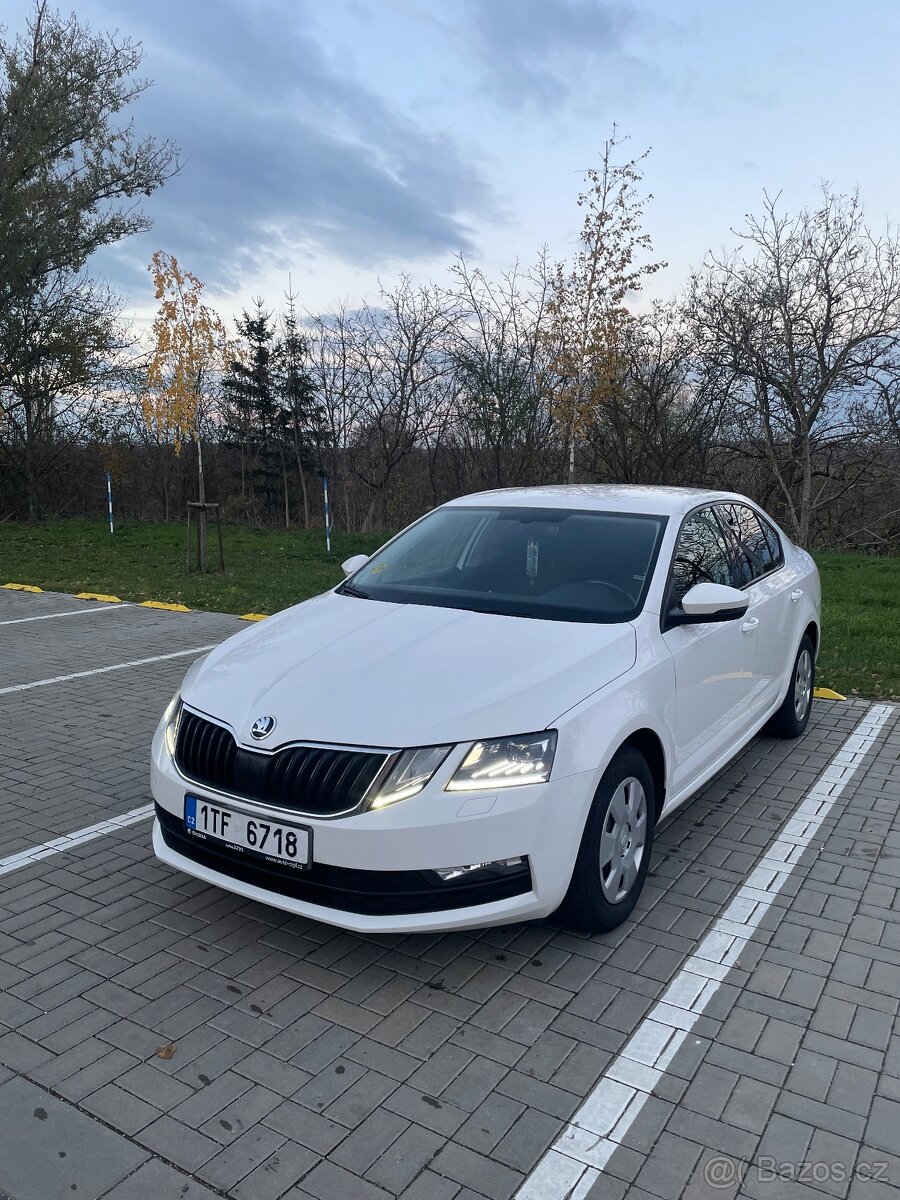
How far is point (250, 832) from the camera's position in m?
3.07

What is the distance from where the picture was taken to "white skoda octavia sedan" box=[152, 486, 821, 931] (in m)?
2.91

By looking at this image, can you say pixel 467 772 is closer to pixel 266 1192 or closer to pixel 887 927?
pixel 266 1192

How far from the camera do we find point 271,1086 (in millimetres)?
2568

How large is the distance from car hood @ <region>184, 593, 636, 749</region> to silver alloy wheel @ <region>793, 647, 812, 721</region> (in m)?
2.58

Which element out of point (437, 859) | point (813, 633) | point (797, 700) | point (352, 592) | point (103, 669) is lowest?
point (103, 669)

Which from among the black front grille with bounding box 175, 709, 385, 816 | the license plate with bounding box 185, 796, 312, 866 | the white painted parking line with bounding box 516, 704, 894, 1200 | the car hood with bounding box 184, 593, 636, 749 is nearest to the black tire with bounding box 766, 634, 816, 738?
the white painted parking line with bounding box 516, 704, 894, 1200

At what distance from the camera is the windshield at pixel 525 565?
390 centimetres

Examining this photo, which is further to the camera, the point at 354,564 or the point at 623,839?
the point at 354,564

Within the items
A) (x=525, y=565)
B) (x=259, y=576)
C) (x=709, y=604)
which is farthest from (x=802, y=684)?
(x=259, y=576)

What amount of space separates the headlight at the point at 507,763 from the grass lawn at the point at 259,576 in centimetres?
A: 507

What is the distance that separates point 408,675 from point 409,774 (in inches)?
18.5

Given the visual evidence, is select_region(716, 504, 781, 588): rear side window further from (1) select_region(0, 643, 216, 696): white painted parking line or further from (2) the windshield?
(1) select_region(0, 643, 216, 696): white painted parking line

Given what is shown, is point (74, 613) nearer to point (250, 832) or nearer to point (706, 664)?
point (250, 832)

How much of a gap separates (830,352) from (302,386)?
2116 cm
